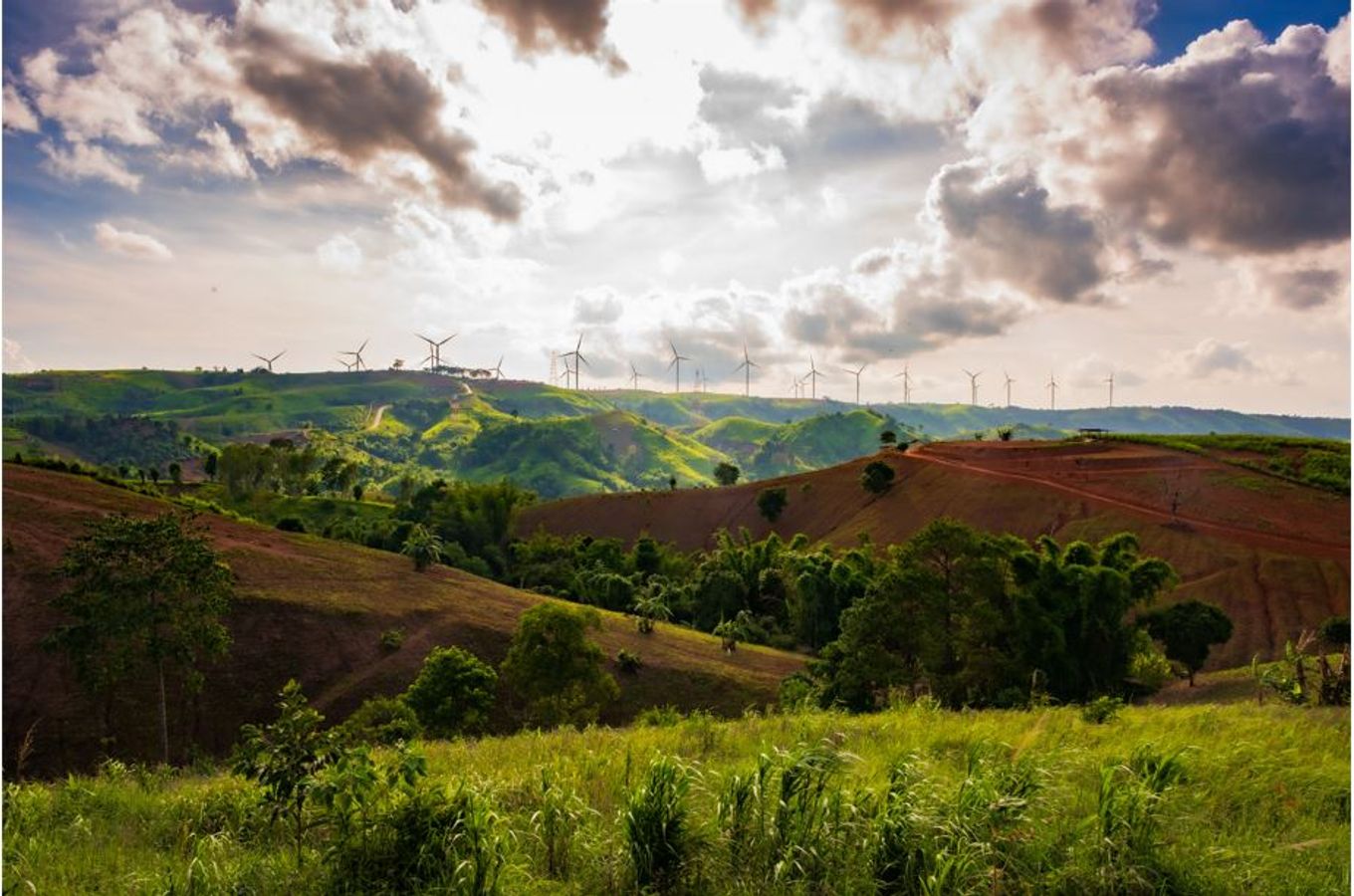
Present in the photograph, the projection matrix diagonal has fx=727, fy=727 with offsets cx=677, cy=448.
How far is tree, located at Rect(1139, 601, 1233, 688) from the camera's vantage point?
194ft

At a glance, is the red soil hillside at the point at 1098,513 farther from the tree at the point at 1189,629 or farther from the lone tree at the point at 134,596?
the lone tree at the point at 134,596

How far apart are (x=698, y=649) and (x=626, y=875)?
75.5m

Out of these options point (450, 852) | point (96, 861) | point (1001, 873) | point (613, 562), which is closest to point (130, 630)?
point (96, 861)

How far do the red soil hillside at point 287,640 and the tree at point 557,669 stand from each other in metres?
9.01

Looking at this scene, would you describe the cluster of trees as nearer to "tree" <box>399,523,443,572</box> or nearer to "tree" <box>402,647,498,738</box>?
"tree" <box>399,523,443,572</box>

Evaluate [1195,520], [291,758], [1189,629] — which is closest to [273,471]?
[1189,629]

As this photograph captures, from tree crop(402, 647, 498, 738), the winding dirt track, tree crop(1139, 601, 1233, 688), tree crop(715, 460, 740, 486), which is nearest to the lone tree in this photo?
tree crop(402, 647, 498, 738)

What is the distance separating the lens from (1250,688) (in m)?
43.9

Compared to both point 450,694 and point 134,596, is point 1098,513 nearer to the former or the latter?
point 450,694

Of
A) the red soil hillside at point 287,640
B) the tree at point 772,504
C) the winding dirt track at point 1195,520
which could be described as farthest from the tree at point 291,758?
the tree at point 772,504

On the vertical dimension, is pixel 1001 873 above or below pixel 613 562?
above

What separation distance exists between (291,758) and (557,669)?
4305 cm

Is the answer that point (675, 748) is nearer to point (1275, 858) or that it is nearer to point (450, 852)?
point (450, 852)

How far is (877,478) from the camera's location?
140 m
